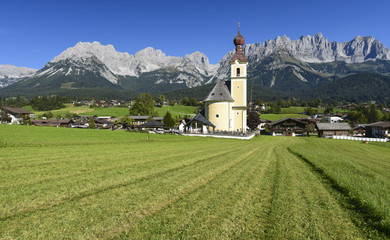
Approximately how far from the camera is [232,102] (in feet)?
154

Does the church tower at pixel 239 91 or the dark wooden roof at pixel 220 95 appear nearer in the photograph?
the dark wooden roof at pixel 220 95

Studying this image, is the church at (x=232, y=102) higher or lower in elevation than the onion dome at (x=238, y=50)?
lower

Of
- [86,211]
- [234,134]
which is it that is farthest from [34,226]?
[234,134]

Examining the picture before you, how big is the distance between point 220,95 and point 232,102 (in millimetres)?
3203

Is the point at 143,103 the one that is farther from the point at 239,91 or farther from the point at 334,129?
the point at 334,129

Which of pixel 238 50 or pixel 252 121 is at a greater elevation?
pixel 238 50

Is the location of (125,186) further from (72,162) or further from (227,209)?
(72,162)

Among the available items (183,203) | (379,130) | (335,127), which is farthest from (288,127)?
(183,203)

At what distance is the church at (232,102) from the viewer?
45.8 metres

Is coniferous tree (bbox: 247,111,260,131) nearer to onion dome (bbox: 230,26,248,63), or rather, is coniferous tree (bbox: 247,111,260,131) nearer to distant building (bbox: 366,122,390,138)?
onion dome (bbox: 230,26,248,63)

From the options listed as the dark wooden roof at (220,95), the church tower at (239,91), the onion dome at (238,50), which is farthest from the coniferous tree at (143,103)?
the church tower at (239,91)

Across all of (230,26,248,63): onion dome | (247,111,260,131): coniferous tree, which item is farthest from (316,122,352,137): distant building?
(230,26,248,63): onion dome

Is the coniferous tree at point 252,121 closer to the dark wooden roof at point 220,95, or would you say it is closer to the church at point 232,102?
the church at point 232,102

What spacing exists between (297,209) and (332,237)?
1400mm
